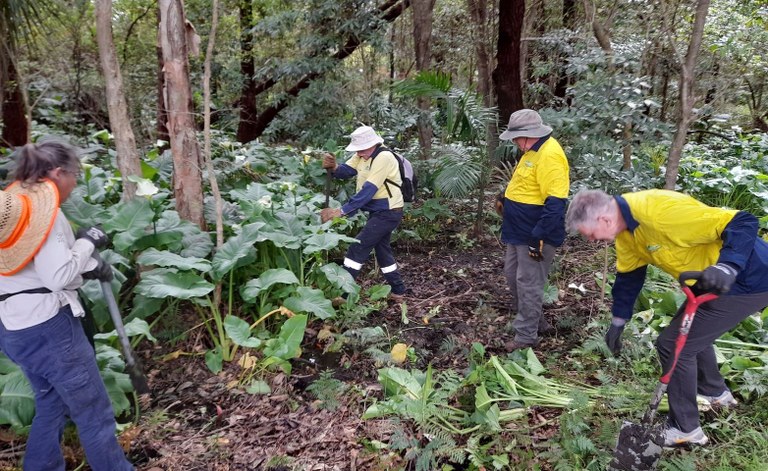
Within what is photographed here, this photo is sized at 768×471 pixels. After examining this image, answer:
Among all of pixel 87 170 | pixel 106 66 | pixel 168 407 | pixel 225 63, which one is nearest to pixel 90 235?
pixel 168 407

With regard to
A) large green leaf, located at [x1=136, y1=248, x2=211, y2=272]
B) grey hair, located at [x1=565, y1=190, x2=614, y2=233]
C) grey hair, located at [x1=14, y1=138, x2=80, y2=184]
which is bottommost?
large green leaf, located at [x1=136, y1=248, x2=211, y2=272]

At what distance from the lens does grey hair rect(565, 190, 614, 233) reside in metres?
2.69

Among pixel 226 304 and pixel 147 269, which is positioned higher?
pixel 147 269

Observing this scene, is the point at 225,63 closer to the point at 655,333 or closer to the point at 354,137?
the point at 354,137

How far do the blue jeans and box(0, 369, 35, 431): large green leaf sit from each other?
0.30m

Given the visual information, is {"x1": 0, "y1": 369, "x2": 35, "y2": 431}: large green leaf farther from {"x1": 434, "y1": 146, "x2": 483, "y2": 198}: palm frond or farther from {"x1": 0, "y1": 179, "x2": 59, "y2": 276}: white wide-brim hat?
{"x1": 434, "y1": 146, "x2": 483, "y2": 198}: palm frond

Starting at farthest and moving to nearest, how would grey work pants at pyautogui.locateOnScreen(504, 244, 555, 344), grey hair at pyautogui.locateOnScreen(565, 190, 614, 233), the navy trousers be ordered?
the navy trousers → grey work pants at pyautogui.locateOnScreen(504, 244, 555, 344) → grey hair at pyautogui.locateOnScreen(565, 190, 614, 233)

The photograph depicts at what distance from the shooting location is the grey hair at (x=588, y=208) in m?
2.69

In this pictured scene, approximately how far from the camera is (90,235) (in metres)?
2.51

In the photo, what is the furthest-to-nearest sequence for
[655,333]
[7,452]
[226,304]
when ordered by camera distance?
[226,304], [655,333], [7,452]

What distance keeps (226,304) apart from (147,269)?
66cm

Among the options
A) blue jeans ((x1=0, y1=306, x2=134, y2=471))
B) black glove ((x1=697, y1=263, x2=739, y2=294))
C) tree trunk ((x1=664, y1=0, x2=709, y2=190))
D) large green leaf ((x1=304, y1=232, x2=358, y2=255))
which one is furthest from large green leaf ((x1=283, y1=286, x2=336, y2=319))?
tree trunk ((x1=664, y1=0, x2=709, y2=190))

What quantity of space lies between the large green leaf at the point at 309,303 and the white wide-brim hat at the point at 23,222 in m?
1.93

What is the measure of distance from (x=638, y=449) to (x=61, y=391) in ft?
9.15
